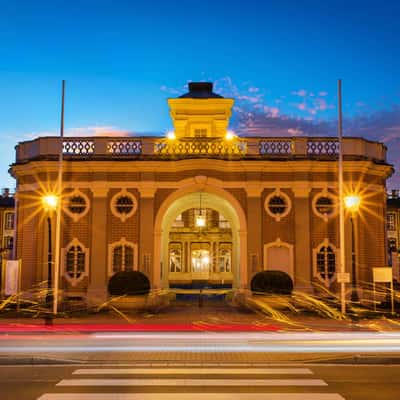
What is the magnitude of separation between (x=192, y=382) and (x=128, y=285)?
1551cm

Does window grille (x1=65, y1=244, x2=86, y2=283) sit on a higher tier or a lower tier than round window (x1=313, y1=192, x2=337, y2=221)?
lower

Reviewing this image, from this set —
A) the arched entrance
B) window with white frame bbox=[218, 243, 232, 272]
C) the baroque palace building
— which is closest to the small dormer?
the baroque palace building

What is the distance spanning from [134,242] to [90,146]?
5.87 m

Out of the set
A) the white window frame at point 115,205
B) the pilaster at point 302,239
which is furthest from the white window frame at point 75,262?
the pilaster at point 302,239

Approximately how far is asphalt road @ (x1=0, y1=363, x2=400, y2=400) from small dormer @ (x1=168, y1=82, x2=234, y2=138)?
24.8 metres

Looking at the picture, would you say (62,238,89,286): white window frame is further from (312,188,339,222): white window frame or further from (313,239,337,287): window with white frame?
(312,188,339,222): white window frame

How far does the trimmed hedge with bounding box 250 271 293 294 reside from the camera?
25.4 meters

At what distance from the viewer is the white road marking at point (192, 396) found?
370 inches

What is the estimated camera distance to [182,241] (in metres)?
49.5

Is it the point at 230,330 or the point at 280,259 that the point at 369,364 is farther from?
the point at 280,259

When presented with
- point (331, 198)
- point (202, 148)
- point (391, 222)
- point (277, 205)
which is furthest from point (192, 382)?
point (391, 222)

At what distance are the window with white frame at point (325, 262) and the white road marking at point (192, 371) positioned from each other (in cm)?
1721

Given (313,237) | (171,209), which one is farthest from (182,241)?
(313,237)

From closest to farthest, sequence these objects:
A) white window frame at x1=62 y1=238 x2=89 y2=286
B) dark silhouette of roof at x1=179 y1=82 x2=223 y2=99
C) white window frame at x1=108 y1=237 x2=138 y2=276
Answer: white window frame at x1=108 y1=237 x2=138 y2=276
white window frame at x1=62 y1=238 x2=89 y2=286
dark silhouette of roof at x1=179 y1=82 x2=223 y2=99
